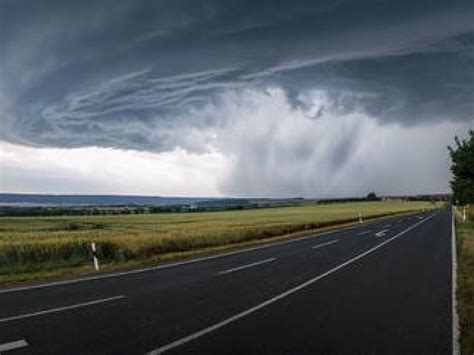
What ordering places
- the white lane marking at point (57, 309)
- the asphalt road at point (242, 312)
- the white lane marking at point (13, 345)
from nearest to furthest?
1. the white lane marking at point (13, 345)
2. the asphalt road at point (242, 312)
3. the white lane marking at point (57, 309)

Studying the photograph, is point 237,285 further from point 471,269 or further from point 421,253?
point 421,253

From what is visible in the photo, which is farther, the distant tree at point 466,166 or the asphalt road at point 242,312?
the distant tree at point 466,166

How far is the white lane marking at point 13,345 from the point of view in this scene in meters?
7.29

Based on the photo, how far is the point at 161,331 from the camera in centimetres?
820

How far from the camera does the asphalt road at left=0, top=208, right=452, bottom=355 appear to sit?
293 inches

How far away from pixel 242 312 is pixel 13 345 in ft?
13.0

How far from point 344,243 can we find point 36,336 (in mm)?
20204

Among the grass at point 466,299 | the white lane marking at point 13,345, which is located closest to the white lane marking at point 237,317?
the white lane marking at point 13,345

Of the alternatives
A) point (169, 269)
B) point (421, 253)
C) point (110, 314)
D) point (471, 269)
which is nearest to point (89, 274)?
point (169, 269)

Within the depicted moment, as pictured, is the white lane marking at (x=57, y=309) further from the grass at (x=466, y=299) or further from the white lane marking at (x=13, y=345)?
the grass at (x=466, y=299)

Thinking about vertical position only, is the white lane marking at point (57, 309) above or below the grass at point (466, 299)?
below

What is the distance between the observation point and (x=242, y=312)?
31.7ft

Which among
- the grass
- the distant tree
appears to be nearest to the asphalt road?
the grass

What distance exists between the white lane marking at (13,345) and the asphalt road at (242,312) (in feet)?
0.05
